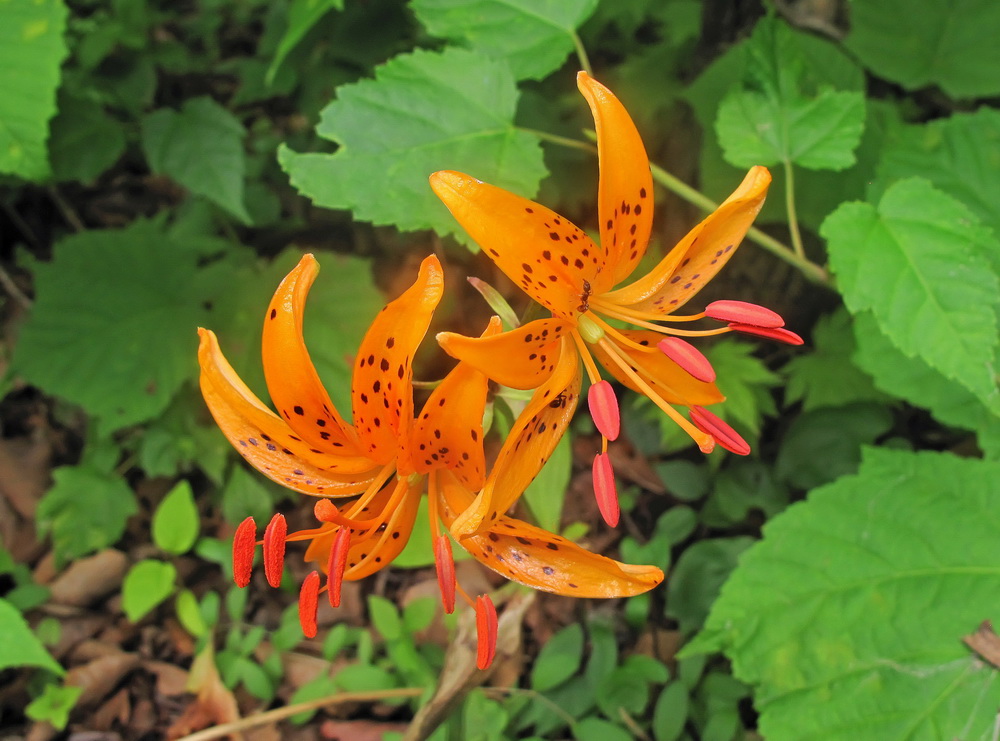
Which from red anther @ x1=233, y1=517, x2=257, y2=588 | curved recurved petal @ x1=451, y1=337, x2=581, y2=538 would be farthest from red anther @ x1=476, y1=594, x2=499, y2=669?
red anther @ x1=233, y1=517, x2=257, y2=588

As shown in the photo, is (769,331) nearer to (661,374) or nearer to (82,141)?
(661,374)

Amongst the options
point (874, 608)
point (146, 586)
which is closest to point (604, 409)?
point (874, 608)

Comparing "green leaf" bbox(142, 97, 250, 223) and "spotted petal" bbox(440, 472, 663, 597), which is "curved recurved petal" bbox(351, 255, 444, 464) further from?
"green leaf" bbox(142, 97, 250, 223)

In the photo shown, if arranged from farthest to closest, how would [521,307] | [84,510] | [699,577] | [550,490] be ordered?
[521,307], [84,510], [699,577], [550,490]

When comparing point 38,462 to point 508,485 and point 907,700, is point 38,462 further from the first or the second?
point 907,700

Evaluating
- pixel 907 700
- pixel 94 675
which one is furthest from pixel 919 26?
pixel 94 675

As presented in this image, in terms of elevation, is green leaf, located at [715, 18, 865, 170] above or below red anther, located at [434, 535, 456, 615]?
above
